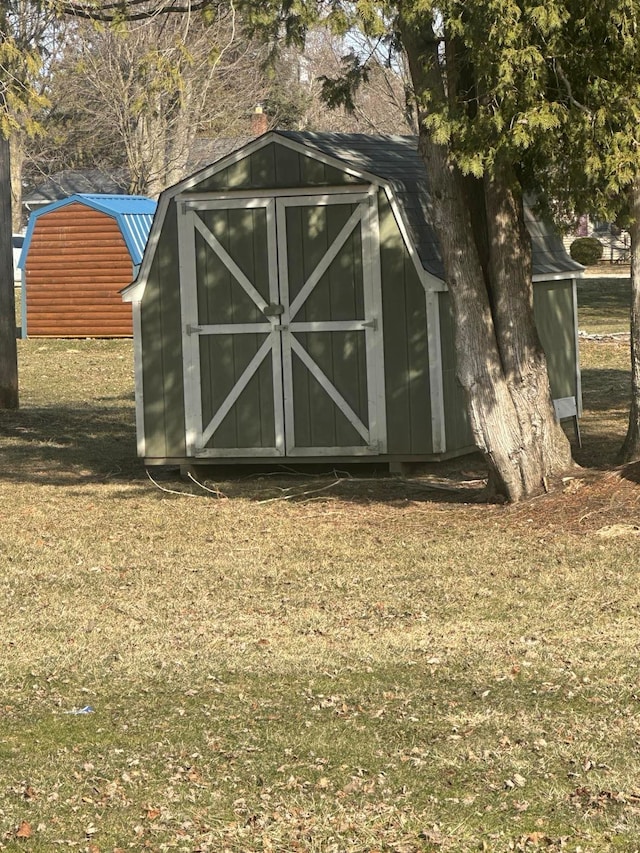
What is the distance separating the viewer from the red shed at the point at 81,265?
82.6 ft

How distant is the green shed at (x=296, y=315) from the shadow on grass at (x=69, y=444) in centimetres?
91

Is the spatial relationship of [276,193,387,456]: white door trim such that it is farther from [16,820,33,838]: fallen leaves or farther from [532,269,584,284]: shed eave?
[16,820,33,838]: fallen leaves

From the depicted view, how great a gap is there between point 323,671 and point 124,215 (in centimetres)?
1962

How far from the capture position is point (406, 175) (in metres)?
12.2

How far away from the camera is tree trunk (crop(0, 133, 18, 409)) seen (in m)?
17.5

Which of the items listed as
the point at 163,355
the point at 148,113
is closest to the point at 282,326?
the point at 163,355

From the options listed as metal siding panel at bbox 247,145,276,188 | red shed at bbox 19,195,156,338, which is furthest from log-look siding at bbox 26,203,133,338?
metal siding panel at bbox 247,145,276,188

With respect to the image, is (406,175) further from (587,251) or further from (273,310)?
(587,251)

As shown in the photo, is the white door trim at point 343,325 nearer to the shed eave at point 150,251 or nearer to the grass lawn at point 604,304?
the shed eave at point 150,251

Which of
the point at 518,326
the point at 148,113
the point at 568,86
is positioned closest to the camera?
the point at 568,86

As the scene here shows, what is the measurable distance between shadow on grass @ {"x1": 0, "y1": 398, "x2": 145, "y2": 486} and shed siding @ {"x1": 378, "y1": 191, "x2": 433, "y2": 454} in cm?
252

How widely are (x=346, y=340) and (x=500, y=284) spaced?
221 centimetres

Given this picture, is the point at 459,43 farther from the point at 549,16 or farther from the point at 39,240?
the point at 39,240

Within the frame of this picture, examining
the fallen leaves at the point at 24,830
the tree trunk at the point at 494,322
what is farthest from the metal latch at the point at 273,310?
the fallen leaves at the point at 24,830
